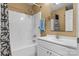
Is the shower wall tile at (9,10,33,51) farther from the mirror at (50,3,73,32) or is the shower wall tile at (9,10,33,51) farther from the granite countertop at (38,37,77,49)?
the mirror at (50,3,73,32)

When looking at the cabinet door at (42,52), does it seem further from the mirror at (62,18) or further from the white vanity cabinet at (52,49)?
the mirror at (62,18)

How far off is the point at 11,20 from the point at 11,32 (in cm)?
Result: 14

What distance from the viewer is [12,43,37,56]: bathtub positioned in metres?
1.21

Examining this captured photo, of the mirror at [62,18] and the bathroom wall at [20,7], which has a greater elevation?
the bathroom wall at [20,7]

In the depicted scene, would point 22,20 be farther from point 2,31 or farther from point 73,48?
point 73,48

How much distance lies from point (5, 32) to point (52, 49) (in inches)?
23.3

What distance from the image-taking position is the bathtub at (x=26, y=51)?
3.96ft

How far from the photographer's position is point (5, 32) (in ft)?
4.00

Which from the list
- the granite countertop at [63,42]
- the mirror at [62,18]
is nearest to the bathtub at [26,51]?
the granite countertop at [63,42]

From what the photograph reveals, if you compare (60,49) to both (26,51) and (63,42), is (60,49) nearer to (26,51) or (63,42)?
(63,42)

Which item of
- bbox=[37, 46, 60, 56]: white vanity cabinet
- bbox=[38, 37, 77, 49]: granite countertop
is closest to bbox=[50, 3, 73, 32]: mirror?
bbox=[38, 37, 77, 49]: granite countertop

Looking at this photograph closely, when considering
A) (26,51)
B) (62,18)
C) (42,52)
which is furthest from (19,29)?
(62,18)

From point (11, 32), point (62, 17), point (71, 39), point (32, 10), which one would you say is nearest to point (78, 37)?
point (71, 39)

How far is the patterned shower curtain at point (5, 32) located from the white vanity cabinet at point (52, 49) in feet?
1.22
